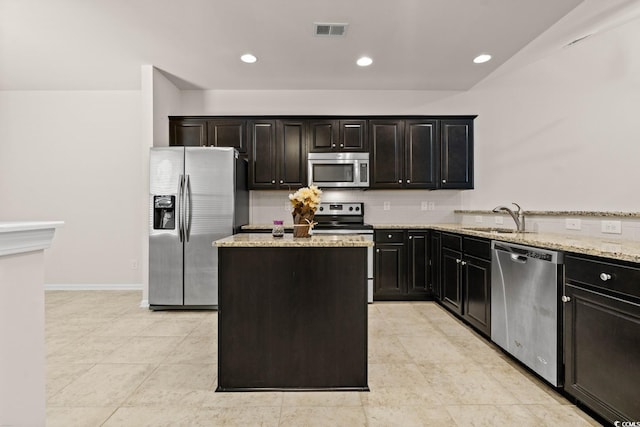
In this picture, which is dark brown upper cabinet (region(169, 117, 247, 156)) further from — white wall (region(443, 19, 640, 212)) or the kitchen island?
white wall (region(443, 19, 640, 212))

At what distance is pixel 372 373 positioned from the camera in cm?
234

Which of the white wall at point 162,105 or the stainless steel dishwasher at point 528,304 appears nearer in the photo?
Answer: the stainless steel dishwasher at point 528,304

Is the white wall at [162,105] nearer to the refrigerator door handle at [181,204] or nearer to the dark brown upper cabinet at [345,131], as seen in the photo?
the refrigerator door handle at [181,204]

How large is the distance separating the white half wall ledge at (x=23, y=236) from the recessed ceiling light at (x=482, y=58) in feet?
13.3

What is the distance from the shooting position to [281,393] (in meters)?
2.09

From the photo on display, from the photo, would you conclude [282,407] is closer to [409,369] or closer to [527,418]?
[409,369]

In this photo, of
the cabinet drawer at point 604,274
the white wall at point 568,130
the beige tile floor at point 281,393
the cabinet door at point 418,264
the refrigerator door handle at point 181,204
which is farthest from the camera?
the cabinet door at point 418,264

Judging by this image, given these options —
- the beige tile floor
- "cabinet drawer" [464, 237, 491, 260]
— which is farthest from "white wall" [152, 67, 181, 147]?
"cabinet drawer" [464, 237, 491, 260]

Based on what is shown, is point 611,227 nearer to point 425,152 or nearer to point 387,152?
point 425,152

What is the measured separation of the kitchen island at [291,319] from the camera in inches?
83.0

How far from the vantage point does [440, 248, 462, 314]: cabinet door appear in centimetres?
341

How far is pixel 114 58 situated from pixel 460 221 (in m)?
4.78

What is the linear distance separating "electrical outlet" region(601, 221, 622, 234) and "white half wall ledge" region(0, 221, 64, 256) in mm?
3302

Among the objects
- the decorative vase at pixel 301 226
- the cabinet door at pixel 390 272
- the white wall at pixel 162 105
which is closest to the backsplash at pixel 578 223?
the cabinet door at pixel 390 272
